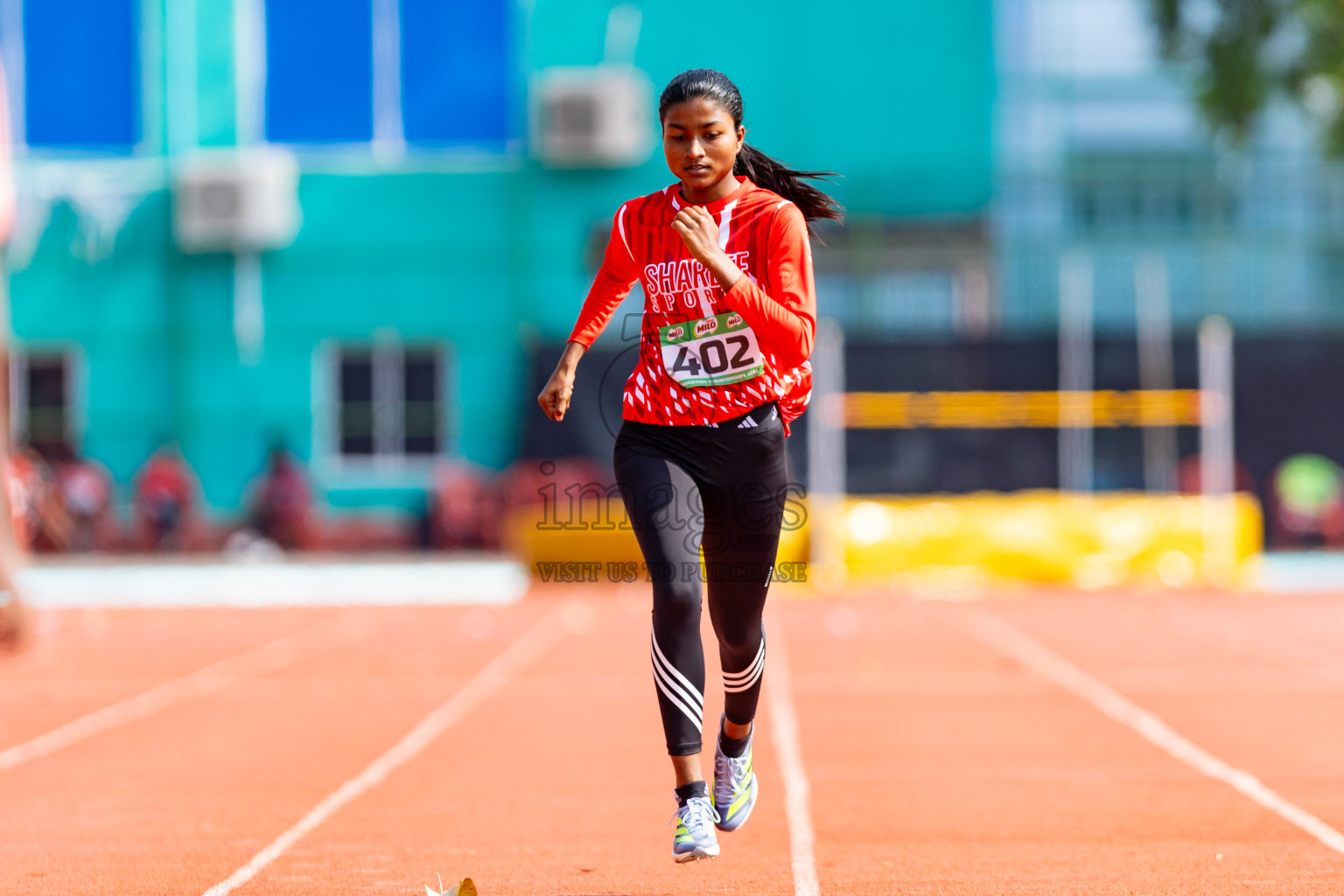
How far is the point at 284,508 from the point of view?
24.9 m

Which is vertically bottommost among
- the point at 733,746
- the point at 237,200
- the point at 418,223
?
the point at 733,746

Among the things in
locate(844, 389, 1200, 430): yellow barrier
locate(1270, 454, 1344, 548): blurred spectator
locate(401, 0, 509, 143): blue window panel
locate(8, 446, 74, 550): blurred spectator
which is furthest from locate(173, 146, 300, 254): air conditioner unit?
locate(1270, 454, 1344, 548): blurred spectator

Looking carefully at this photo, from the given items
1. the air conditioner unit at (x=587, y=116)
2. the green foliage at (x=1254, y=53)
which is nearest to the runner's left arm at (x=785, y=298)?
the air conditioner unit at (x=587, y=116)

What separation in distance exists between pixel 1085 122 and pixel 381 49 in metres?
13.9

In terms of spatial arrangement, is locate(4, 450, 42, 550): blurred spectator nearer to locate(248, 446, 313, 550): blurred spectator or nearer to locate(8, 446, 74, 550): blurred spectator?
locate(8, 446, 74, 550): blurred spectator

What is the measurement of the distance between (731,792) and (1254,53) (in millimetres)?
22213

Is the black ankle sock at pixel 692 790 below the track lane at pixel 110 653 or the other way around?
the other way around

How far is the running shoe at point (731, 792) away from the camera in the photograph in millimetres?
4781

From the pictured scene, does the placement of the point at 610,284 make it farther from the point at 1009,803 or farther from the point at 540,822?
the point at 1009,803

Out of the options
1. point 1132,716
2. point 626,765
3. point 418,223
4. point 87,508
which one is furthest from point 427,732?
point 87,508

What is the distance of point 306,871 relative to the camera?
5.22 meters

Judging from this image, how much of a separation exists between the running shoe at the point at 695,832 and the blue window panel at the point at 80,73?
23540 mm

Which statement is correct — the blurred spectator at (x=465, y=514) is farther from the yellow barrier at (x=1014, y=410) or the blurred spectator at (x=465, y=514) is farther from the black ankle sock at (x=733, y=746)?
the black ankle sock at (x=733, y=746)

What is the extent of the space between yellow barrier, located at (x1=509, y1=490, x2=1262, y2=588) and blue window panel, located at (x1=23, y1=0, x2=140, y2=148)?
37.4 feet
